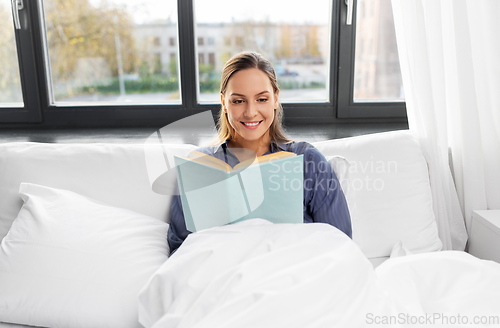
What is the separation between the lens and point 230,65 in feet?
4.35

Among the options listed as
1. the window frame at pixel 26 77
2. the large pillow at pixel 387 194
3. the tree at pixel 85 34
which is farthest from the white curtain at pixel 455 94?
the window frame at pixel 26 77

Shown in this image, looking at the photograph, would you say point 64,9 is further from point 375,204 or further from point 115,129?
point 375,204

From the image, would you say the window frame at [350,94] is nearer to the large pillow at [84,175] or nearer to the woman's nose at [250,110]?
the woman's nose at [250,110]

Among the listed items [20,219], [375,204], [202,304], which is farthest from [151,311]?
[375,204]

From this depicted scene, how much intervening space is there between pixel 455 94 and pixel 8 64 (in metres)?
2.09

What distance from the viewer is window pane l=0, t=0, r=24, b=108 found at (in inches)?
75.4

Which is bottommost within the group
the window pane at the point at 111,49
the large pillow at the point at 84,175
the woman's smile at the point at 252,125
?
the large pillow at the point at 84,175

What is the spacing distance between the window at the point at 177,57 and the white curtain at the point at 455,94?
0.43m

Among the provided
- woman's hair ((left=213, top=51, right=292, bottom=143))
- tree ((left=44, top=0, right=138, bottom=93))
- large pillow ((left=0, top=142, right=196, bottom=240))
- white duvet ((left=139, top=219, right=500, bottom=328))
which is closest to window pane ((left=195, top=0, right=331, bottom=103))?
tree ((left=44, top=0, right=138, bottom=93))

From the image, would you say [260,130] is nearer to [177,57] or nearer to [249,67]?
[249,67]

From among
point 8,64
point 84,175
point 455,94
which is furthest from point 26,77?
point 455,94

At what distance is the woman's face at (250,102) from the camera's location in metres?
1.28

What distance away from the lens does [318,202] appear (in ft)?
4.22

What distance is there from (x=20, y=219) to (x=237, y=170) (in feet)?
2.36
